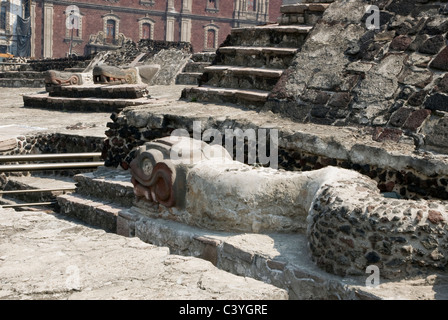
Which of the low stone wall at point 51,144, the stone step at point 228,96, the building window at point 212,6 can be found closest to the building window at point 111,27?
the building window at point 212,6

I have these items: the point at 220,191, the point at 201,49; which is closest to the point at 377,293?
the point at 220,191

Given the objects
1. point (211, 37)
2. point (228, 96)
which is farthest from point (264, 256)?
point (211, 37)

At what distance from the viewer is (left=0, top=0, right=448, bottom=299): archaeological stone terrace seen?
286cm

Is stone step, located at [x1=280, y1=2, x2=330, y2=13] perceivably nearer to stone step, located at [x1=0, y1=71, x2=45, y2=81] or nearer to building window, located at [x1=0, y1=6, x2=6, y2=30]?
stone step, located at [x1=0, y1=71, x2=45, y2=81]

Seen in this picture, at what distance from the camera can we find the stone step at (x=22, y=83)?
1991cm

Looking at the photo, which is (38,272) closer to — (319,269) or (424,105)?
(319,269)

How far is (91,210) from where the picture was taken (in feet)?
15.8

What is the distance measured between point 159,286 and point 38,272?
0.62 metres

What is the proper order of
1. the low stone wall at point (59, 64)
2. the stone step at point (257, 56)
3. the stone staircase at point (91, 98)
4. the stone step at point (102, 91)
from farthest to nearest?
the low stone wall at point (59, 64)
the stone step at point (102, 91)
the stone staircase at point (91, 98)
the stone step at point (257, 56)

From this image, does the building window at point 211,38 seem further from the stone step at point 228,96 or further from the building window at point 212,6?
the stone step at point 228,96

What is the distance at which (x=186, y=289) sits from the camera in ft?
7.93

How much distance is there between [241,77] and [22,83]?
15.9m

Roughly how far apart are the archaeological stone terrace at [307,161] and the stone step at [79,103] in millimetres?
6417

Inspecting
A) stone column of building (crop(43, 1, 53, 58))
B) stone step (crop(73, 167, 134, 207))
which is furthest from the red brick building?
stone step (crop(73, 167, 134, 207))
